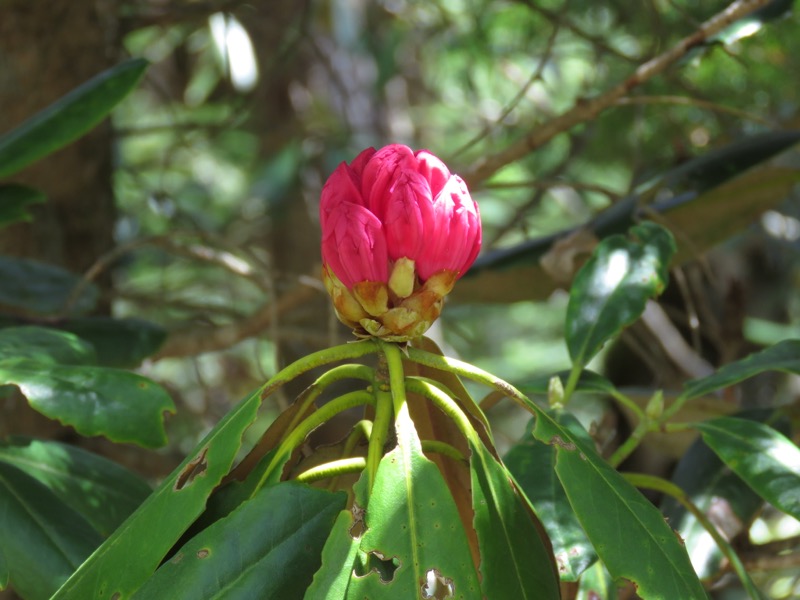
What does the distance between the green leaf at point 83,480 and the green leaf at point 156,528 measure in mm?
273

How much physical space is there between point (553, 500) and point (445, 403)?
244 mm

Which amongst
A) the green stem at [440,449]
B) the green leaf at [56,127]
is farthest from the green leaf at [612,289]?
the green leaf at [56,127]

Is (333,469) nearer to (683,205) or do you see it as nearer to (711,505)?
(711,505)

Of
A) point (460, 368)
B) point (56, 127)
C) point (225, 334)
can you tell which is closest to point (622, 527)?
point (460, 368)

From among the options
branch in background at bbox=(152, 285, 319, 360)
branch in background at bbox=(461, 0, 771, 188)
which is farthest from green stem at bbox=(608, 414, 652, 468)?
branch in background at bbox=(152, 285, 319, 360)

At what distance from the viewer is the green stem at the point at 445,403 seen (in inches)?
34.5

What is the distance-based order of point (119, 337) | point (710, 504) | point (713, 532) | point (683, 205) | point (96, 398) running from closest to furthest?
point (96, 398) → point (713, 532) → point (710, 504) → point (119, 337) → point (683, 205)

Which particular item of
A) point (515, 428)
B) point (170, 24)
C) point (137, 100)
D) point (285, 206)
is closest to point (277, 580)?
point (170, 24)

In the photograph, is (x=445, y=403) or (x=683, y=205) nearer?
(x=445, y=403)

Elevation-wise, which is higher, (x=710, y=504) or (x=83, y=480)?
(x=710, y=504)

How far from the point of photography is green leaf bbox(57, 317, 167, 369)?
1.51 m

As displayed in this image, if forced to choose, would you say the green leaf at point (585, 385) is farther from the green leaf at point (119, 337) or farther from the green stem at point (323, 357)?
the green leaf at point (119, 337)

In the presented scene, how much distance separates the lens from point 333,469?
3.02 feet

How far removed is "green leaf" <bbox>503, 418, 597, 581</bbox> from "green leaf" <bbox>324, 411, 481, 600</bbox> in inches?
7.0
